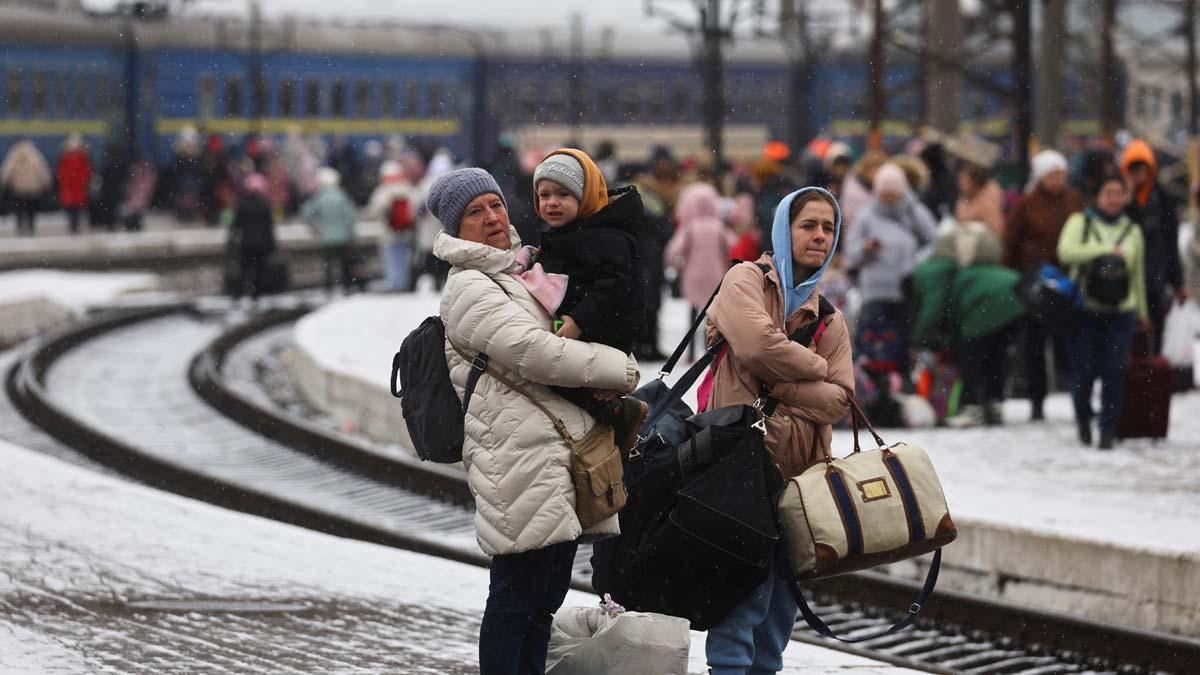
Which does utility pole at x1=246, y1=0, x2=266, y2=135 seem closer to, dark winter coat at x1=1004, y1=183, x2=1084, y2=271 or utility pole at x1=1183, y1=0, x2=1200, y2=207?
utility pole at x1=1183, y1=0, x2=1200, y2=207

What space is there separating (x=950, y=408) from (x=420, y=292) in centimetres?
1132

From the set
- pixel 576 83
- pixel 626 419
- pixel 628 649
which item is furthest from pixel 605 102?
pixel 626 419

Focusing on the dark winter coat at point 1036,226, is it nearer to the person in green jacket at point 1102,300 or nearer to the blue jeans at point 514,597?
the person in green jacket at point 1102,300

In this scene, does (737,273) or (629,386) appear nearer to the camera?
(629,386)

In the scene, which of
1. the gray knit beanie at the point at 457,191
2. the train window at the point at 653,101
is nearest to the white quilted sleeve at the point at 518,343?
the gray knit beanie at the point at 457,191

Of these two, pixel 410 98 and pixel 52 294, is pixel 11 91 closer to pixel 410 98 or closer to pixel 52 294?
pixel 410 98

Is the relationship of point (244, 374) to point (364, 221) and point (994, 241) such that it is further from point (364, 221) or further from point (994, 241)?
point (364, 221)

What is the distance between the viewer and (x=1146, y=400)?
10828mm

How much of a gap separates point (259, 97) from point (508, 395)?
122 ft

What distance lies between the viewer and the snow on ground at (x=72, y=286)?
23312mm

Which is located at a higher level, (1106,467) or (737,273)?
(737,273)

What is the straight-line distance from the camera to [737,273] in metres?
5.15

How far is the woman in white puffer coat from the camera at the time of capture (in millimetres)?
4688

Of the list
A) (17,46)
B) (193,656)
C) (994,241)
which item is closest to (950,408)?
(994,241)
